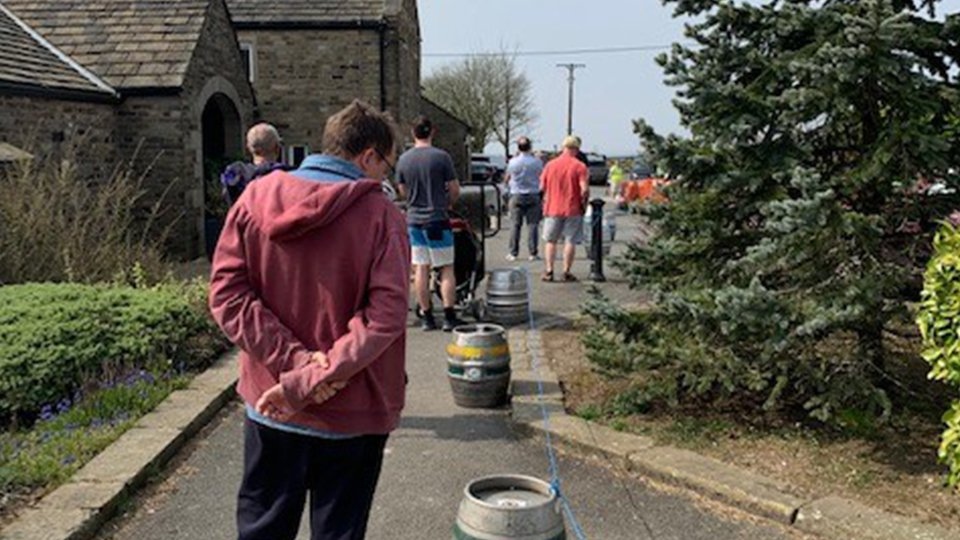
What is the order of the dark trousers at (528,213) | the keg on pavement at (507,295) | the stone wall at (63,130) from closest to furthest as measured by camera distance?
1. the keg on pavement at (507,295)
2. the stone wall at (63,130)
3. the dark trousers at (528,213)

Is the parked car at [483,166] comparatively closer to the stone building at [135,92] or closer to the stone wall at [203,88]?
the stone wall at [203,88]

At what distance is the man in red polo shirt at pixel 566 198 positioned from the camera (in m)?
11.1

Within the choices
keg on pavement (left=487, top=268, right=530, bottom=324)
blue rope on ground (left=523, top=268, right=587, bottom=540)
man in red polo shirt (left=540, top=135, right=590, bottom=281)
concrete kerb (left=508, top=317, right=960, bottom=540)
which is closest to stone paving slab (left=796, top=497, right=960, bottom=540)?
concrete kerb (left=508, top=317, right=960, bottom=540)

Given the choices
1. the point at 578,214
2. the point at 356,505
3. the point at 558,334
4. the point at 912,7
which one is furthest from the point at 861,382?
the point at 578,214

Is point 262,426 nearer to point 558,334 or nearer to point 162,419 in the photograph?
point 162,419

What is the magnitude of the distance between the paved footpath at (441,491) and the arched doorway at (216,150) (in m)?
9.31

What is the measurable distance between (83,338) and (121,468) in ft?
6.33

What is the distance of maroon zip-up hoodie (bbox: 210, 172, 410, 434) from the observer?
9.09 feet

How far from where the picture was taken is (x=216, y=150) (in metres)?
17.9

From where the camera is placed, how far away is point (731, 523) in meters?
4.22

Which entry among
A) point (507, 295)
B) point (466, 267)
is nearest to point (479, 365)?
point (507, 295)

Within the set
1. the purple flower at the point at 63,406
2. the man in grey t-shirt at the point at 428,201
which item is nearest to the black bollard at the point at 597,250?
the man in grey t-shirt at the point at 428,201

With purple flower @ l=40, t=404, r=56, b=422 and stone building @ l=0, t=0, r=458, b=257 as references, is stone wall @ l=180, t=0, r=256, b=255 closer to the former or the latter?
stone building @ l=0, t=0, r=458, b=257

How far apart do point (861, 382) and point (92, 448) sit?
4.27 metres
